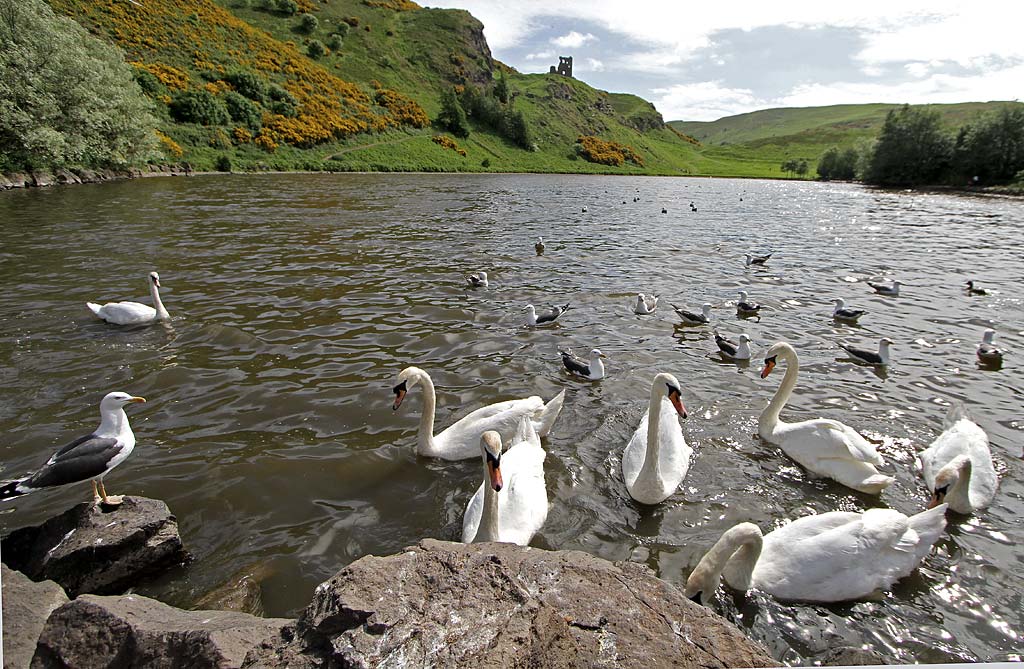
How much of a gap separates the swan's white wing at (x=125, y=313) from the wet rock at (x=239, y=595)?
27.0 ft

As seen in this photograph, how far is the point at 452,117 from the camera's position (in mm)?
91000

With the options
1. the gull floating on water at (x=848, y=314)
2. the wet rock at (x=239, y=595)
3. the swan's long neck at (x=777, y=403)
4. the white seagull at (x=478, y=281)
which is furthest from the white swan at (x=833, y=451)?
the white seagull at (x=478, y=281)

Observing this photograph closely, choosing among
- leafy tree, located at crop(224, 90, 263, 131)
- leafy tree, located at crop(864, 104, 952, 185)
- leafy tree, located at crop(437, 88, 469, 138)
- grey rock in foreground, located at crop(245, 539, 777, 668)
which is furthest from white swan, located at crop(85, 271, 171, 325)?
leafy tree, located at crop(437, 88, 469, 138)

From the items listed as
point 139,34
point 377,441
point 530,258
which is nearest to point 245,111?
point 139,34

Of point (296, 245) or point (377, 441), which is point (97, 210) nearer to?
point (296, 245)

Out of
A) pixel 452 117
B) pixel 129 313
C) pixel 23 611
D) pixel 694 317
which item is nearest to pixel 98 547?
pixel 23 611

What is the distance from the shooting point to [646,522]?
5.56m

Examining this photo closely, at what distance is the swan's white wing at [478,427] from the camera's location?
6.59 meters

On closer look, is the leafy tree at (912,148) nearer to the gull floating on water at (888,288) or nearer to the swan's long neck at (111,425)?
the gull floating on water at (888,288)

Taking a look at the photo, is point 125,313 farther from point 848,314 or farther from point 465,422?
point 848,314

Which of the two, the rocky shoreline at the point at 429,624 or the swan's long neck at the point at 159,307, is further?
the swan's long neck at the point at 159,307

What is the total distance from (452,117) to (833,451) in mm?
96111

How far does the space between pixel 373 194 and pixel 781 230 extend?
95.9ft

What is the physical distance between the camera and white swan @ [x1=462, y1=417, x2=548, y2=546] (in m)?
4.69
